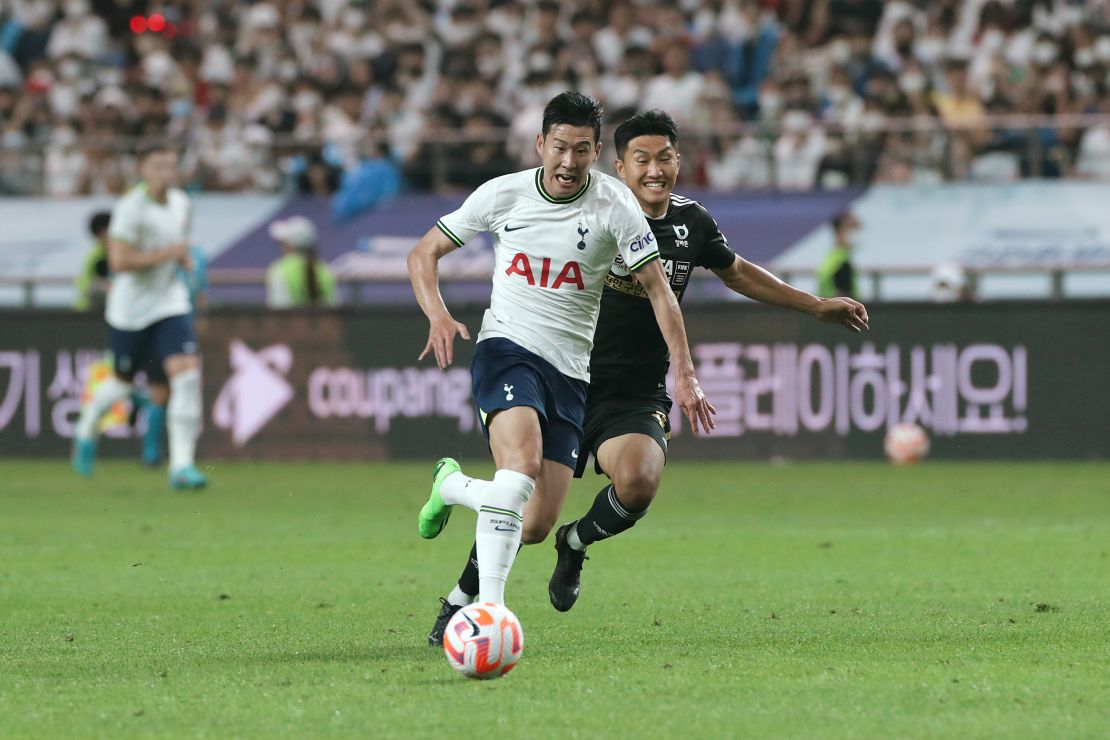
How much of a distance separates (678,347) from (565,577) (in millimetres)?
1475

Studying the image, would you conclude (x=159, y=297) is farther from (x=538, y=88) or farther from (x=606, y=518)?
(x=606, y=518)

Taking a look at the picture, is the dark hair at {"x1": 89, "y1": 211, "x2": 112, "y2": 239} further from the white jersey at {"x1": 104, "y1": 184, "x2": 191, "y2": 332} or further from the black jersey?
the black jersey

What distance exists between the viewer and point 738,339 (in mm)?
17266

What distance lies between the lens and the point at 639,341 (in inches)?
321

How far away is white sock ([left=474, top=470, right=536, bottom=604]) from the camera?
6500 mm

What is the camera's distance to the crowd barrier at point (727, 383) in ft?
55.2

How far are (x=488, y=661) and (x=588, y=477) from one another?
10762mm

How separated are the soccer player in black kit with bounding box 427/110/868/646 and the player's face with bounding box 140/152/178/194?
6964 mm

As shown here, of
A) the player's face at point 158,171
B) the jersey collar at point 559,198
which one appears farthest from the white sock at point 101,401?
the jersey collar at point 559,198

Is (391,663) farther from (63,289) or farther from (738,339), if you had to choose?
(63,289)

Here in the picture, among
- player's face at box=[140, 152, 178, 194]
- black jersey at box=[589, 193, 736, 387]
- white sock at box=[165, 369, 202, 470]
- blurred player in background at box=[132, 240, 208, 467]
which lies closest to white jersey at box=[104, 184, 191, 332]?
player's face at box=[140, 152, 178, 194]

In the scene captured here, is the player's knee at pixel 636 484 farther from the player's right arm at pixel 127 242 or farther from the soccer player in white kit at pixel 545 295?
the player's right arm at pixel 127 242

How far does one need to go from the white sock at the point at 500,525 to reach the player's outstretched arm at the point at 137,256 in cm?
780

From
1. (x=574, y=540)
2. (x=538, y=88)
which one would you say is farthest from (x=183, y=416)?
(x=538, y=88)
